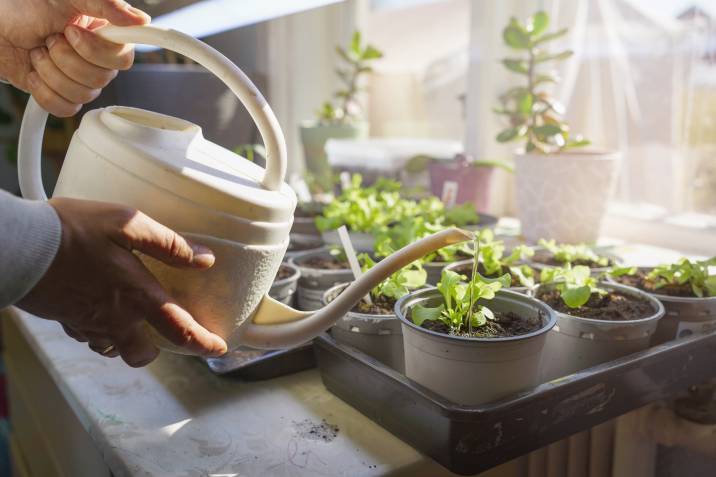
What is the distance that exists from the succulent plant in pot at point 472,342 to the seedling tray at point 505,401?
A: 0.05ft

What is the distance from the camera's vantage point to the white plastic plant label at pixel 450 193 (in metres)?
1.26

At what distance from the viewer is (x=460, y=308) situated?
56 centimetres

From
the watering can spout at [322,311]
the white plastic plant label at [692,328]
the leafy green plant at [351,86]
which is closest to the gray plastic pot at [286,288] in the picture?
the watering can spout at [322,311]

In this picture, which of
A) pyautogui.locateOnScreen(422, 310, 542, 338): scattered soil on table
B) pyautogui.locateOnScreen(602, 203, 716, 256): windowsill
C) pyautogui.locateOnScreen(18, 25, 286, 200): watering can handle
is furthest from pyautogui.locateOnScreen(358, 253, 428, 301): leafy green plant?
pyautogui.locateOnScreen(602, 203, 716, 256): windowsill

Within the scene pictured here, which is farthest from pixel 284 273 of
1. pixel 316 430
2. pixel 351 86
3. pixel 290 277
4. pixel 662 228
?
pixel 351 86

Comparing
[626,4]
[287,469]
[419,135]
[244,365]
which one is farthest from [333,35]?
[287,469]

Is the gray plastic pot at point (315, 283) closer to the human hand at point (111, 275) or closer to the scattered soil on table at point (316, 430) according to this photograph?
the scattered soil on table at point (316, 430)

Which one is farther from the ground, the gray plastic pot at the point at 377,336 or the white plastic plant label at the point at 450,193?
the white plastic plant label at the point at 450,193

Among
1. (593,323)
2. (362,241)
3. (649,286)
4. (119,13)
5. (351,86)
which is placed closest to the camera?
(119,13)

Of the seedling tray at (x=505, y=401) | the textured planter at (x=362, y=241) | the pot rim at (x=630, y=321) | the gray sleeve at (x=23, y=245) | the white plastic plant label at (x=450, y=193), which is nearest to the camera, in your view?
the gray sleeve at (x=23, y=245)

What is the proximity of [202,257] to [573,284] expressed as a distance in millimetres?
418

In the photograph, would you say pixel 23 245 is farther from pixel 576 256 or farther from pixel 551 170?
pixel 551 170

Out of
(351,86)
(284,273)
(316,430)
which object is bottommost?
(316,430)

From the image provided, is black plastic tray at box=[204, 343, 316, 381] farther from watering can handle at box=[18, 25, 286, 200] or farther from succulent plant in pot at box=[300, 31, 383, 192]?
succulent plant in pot at box=[300, 31, 383, 192]
